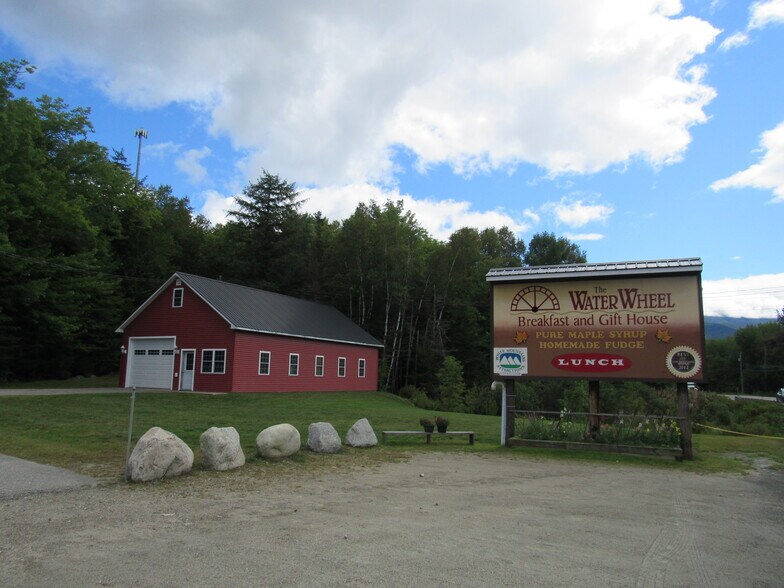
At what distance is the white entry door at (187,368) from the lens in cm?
3016

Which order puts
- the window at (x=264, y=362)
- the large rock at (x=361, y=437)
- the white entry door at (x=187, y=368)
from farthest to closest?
1. the window at (x=264, y=362)
2. the white entry door at (x=187, y=368)
3. the large rock at (x=361, y=437)

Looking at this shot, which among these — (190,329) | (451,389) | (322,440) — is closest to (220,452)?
(322,440)

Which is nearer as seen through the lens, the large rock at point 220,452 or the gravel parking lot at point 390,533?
the gravel parking lot at point 390,533

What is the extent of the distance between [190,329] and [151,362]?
3339 mm

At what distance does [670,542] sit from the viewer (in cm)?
615

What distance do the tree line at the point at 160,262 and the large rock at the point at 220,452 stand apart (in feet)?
91.1

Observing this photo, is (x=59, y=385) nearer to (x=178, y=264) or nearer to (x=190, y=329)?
(x=190, y=329)

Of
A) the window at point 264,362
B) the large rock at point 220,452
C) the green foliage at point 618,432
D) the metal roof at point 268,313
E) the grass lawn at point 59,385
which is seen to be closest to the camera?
the large rock at point 220,452

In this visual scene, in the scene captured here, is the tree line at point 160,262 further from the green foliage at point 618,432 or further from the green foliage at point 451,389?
the green foliage at point 618,432

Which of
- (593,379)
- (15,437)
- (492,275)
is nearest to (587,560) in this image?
(593,379)

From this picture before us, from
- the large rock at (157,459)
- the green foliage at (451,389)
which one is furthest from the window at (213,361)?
the large rock at (157,459)

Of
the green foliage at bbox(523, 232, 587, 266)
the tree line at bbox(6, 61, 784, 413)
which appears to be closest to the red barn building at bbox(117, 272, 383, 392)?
the tree line at bbox(6, 61, 784, 413)

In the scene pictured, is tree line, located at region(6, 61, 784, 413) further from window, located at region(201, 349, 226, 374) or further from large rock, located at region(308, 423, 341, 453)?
large rock, located at region(308, 423, 341, 453)

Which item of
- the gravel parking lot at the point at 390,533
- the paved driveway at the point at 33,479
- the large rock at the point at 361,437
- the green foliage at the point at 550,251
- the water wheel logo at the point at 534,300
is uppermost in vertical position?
the green foliage at the point at 550,251
